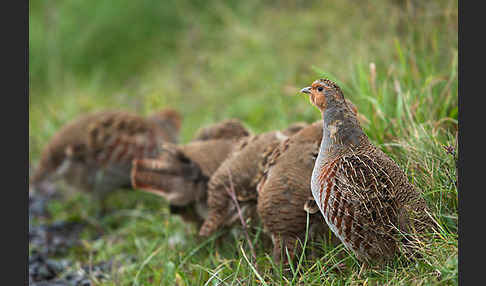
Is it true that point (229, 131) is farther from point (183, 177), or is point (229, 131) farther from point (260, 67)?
point (260, 67)

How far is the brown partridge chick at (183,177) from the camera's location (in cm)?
388

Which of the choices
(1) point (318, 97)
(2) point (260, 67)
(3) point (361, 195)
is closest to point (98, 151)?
(2) point (260, 67)

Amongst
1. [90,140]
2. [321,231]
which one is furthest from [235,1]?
[321,231]

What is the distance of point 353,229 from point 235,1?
6.89m

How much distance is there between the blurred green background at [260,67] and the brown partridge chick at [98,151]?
68cm

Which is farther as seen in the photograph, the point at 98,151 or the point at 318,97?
the point at 98,151

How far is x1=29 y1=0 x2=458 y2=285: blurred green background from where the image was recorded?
3246mm

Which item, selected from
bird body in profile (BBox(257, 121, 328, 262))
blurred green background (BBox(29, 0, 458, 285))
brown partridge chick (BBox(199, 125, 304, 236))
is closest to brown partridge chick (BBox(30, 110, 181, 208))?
blurred green background (BBox(29, 0, 458, 285))

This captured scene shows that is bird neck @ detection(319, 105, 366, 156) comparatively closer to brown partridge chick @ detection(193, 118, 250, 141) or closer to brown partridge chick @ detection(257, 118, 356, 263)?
brown partridge chick @ detection(257, 118, 356, 263)

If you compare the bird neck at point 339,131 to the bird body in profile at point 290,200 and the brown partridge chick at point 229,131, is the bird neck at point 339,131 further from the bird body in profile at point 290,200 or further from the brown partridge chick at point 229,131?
the brown partridge chick at point 229,131

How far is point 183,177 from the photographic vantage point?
391 cm

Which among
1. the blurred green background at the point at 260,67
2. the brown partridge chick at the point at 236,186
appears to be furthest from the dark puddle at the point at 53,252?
the brown partridge chick at the point at 236,186

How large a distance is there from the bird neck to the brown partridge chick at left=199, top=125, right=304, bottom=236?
102 cm

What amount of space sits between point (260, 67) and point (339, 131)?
4.38 metres
